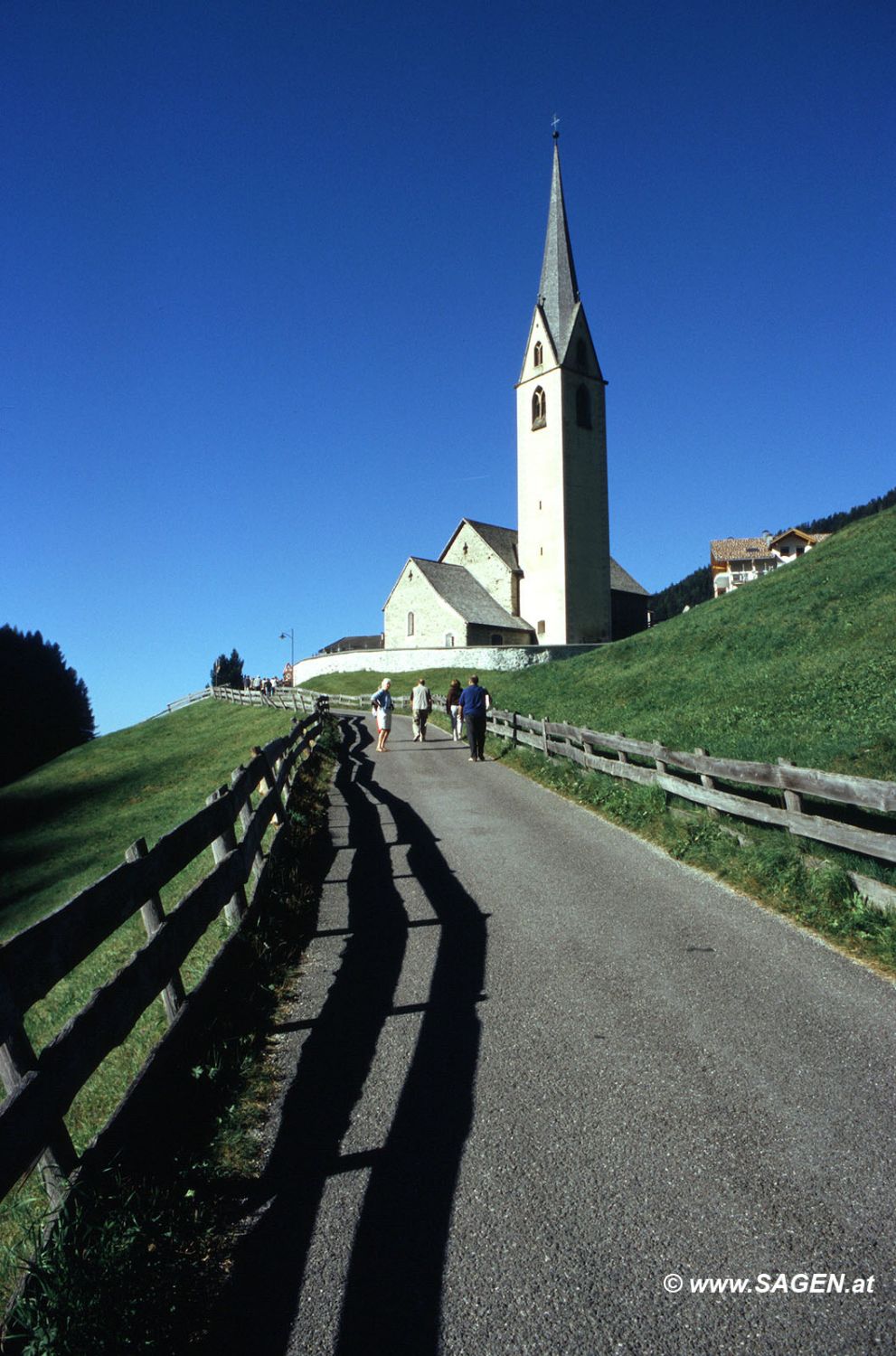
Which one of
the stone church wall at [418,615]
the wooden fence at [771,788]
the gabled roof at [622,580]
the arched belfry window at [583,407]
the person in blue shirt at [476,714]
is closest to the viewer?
the wooden fence at [771,788]

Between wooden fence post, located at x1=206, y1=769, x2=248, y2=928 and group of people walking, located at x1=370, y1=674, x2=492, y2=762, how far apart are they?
11920 mm

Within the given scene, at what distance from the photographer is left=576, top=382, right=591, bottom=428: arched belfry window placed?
60.5 metres

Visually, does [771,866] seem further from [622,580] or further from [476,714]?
[622,580]

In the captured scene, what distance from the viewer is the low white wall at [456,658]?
54562mm

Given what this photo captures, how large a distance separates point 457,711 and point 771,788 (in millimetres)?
17247

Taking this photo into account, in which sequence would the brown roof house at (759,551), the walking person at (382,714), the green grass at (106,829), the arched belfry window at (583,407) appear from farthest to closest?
the brown roof house at (759,551) → the arched belfry window at (583,407) → the walking person at (382,714) → the green grass at (106,829)

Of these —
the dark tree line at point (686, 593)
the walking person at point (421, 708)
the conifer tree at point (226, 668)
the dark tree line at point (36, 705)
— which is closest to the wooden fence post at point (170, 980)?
the walking person at point (421, 708)

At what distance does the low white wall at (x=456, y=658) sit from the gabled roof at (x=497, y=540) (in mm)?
9293

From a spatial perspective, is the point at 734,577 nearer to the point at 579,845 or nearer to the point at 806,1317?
the point at 579,845

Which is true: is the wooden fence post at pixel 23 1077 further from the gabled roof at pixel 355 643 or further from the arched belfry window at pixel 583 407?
the gabled roof at pixel 355 643

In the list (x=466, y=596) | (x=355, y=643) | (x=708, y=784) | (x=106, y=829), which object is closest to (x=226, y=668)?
(x=355, y=643)

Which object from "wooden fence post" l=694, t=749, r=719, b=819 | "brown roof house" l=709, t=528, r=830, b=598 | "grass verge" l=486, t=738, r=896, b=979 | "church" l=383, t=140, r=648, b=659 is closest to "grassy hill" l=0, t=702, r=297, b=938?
"grass verge" l=486, t=738, r=896, b=979

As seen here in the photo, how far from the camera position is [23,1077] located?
2963 mm
